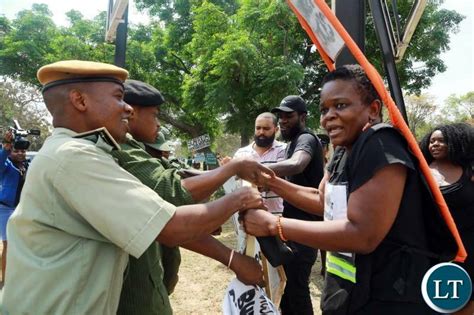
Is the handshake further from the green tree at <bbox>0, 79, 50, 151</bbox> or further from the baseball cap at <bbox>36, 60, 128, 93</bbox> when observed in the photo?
the green tree at <bbox>0, 79, 50, 151</bbox>

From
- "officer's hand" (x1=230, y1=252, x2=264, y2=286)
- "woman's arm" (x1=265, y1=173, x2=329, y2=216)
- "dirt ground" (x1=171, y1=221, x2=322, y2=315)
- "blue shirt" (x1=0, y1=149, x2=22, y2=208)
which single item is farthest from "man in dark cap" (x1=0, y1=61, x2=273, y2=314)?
"blue shirt" (x1=0, y1=149, x2=22, y2=208)

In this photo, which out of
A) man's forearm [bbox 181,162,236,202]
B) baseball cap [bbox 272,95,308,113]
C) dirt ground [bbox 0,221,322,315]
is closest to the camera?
man's forearm [bbox 181,162,236,202]

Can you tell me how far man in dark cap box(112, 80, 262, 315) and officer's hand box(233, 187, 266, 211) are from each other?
0.22 meters

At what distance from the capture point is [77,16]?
66.7 ft

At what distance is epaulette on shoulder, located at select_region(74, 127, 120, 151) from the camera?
4.37ft

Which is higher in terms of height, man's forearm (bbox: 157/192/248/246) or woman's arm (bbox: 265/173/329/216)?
woman's arm (bbox: 265/173/329/216)

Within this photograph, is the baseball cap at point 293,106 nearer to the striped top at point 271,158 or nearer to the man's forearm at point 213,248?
the striped top at point 271,158

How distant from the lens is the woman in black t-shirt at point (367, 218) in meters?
1.48

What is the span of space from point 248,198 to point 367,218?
0.52 meters

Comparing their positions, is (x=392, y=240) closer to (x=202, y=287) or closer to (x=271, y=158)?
(x=271, y=158)

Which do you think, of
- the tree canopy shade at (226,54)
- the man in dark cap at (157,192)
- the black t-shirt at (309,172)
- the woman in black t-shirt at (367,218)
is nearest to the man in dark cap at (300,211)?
the black t-shirt at (309,172)

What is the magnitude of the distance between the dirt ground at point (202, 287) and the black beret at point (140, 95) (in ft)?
10.8

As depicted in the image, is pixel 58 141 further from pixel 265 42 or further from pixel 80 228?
pixel 265 42

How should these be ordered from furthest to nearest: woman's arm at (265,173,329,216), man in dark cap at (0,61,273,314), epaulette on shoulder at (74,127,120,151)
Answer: woman's arm at (265,173,329,216)
epaulette on shoulder at (74,127,120,151)
man in dark cap at (0,61,273,314)
